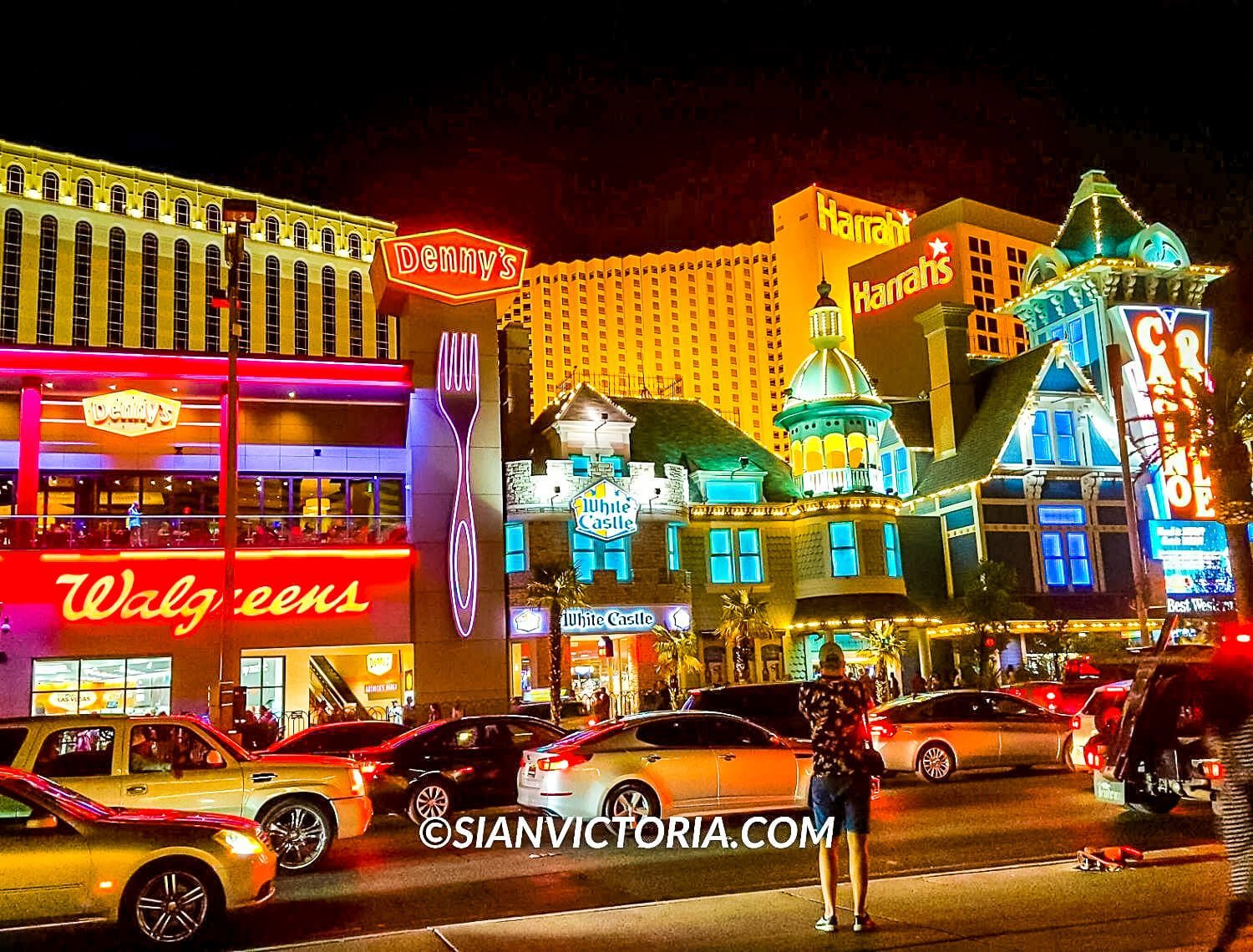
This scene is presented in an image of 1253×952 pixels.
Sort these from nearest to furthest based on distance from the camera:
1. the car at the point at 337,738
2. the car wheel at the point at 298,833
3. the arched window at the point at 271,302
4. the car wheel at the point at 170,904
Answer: the car wheel at the point at 170,904, the car wheel at the point at 298,833, the car at the point at 337,738, the arched window at the point at 271,302

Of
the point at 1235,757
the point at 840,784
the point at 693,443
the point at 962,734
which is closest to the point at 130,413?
the point at 693,443

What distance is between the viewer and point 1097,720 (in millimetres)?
15953

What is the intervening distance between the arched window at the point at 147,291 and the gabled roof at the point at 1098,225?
68.4m

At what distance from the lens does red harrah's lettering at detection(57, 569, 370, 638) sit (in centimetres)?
2869

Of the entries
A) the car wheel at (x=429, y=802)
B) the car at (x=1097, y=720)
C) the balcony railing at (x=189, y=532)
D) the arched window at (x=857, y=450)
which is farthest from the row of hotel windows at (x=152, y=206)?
the car at (x=1097, y=720)

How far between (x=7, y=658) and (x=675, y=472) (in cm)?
2008

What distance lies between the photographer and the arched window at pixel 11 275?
8588 centimetres

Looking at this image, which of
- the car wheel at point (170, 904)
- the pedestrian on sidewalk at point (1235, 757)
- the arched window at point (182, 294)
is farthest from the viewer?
the arched window at point (182, 294)

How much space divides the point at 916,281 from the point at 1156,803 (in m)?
69.9

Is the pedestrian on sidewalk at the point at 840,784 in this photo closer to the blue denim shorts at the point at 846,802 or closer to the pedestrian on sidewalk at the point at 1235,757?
the blue denim shorts at the point at 846,802

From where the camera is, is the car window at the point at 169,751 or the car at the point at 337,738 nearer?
the car window at the point at 169,751

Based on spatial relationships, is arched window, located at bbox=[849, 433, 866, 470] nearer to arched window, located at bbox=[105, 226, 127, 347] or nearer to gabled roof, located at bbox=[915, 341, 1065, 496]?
gabled roof, located at bbox=[915, 341, 1065, 496]

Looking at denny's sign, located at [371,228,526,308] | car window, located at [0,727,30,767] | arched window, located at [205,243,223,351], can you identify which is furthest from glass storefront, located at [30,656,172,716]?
arched window, located at [205,243,223,351]

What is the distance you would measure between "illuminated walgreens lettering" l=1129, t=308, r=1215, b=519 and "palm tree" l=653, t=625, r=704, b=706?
18.1 m
